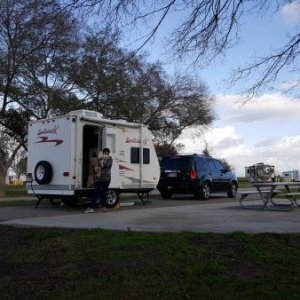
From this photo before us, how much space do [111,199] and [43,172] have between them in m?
2.23

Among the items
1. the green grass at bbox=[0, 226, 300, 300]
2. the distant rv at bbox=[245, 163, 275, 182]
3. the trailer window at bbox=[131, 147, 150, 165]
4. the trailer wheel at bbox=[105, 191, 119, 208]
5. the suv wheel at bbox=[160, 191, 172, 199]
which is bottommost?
the green grass at bbox=[0, 226, 300, 300]

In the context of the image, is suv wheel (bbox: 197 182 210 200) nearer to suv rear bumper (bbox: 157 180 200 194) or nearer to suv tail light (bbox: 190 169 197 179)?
suv rear bumper (bbox: 157 180 200 194)

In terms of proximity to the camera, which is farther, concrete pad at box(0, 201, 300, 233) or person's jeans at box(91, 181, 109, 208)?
person's jeans at box(91, 181, 109, 208)

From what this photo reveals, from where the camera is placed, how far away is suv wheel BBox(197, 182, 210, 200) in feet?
72.2

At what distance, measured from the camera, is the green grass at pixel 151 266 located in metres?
6.20

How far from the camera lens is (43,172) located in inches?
664

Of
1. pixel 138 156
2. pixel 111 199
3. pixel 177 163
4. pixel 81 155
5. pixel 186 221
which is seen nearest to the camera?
pixel 186 221

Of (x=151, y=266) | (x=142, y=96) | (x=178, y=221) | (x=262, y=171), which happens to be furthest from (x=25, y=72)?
(x=262, y=171)

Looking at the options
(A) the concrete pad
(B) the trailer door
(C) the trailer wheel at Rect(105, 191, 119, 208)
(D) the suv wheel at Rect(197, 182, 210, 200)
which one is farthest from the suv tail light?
(A) the concrete pad

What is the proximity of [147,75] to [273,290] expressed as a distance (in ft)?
94.5

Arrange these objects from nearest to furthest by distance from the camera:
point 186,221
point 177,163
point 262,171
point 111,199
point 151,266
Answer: point 151,266
point 186,221
point 111,199
point 177,163
point 262,171

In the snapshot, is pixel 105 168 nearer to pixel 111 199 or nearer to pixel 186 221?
pixel 111 199

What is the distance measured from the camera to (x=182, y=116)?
3988cm

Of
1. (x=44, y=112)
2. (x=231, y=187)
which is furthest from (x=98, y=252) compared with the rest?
(x=44, y=112)
